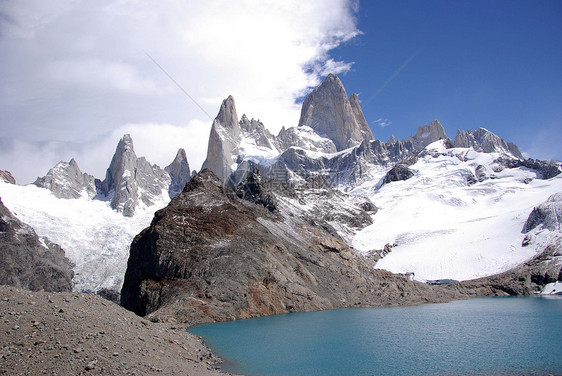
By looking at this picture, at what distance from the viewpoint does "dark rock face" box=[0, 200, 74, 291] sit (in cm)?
10912

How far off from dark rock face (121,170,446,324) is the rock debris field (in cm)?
2267

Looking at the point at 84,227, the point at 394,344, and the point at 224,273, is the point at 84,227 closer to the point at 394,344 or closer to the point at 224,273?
the point at 224,273

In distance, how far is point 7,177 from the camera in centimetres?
18288

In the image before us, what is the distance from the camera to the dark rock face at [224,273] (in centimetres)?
5368

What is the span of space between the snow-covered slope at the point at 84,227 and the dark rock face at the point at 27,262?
728 centimetres

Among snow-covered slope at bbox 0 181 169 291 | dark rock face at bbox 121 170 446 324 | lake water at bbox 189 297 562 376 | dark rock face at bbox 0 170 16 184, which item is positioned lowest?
lake water at bbox 189 297 562 376

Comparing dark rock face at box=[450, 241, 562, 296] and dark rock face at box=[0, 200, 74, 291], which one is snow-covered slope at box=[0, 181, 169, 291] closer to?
dark rock face at box=[0, 200, 74, 291]

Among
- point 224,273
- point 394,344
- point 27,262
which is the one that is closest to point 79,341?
point 394,344

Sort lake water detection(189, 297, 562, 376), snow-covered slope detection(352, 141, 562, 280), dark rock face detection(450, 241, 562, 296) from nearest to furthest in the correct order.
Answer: lake water detection(189, 297, 562, 376) < dark rock face detection(450, 241, 562, 296) < snow-covered slope detection(352, 141, 562, 280)

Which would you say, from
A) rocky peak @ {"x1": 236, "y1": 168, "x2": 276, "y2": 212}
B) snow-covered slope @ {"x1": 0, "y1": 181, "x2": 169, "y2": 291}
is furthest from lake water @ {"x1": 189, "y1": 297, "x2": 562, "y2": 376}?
snow-covered slope @ {"x1": 0, "y1": 181, "x2": 169, "y2": 291}

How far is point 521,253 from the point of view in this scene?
9781cm

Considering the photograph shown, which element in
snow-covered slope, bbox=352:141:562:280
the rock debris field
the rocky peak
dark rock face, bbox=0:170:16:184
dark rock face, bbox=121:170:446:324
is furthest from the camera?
dark rock face, bbox=0:170:16:184

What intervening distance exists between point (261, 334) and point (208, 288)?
16326 mm

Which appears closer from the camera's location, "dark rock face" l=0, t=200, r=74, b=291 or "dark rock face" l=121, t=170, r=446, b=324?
"dark rock face" l=121, t=170, r=446, b=324
